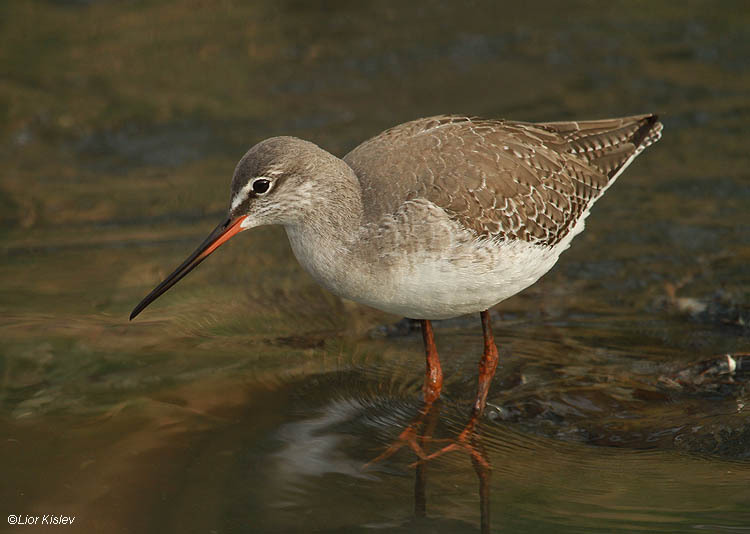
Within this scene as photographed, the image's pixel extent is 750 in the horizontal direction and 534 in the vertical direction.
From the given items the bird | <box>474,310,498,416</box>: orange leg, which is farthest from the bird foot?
<box>474,310,498,416</box>: orange leg

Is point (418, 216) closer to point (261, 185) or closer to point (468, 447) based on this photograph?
point (261, 185)

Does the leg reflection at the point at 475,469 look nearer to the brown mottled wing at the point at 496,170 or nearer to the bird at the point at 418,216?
the bird at the point at 418,216

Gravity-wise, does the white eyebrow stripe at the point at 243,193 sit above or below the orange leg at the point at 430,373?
above

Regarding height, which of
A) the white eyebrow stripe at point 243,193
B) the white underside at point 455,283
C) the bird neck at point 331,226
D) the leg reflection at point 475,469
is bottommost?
the leg reflection at point 475,469

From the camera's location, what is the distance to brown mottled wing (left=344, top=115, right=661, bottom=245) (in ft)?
24.6

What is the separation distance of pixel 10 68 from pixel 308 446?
9.08 meters

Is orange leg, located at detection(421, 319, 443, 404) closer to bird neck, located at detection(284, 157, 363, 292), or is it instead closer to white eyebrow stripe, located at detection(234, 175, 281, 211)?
bird neck, located at detection(284, 157, 363, 292)

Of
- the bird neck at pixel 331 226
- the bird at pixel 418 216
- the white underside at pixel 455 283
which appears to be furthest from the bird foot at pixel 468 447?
the bird neck at pixel 331 226

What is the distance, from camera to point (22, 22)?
14.7 metres

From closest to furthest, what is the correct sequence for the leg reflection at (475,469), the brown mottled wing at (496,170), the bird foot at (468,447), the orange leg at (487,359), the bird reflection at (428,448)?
the leg reflection at (475,469) → the bird reflection at (428,448) → the bird foot at (468,447) → the brown mottled wing at (496,170) → the orange leg at (487,359)

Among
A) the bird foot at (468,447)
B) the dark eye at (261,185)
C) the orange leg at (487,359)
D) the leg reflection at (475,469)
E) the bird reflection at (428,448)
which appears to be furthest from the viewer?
the orange leg at (487,359)

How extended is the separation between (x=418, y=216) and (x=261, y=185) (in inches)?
46.6

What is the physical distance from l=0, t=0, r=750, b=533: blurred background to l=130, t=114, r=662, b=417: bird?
99 cm

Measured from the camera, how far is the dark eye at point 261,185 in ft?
23.4
